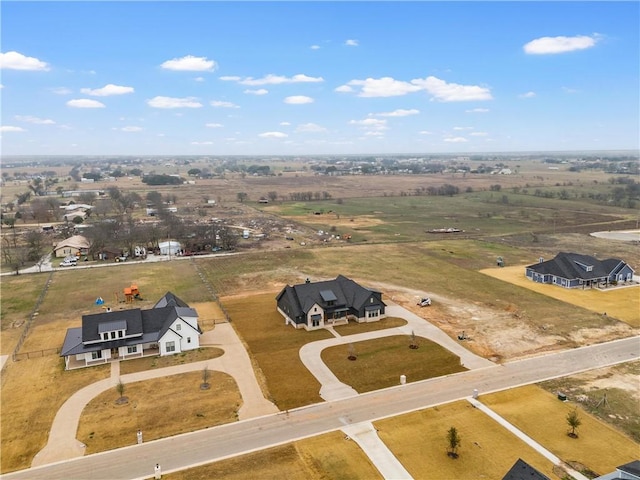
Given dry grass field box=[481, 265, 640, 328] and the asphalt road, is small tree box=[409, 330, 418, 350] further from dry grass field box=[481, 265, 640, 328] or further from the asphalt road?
dry grass field box=[481, 265, 640, 328]

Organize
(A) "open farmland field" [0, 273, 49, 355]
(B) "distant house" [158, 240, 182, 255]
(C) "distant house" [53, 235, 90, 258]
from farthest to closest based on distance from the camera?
(B) "distant house" [158, 240, 182, 255]
(C) "distant house" [53, 235, 90, 258]
(A) "open farmland field" [0, 273, 49, 355]

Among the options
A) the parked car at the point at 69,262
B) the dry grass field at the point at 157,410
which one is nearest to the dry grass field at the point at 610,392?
the dry grass field at the point at 157,410

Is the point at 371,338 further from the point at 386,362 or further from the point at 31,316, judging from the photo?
the point at 31,316

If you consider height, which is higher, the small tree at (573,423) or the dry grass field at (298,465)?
the small tree at (573,423)

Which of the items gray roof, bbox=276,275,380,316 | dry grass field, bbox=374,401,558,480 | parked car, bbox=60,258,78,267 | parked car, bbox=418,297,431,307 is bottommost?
dry grass field, bbox=374,401,558,480

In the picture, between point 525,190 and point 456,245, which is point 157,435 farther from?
point 525,190

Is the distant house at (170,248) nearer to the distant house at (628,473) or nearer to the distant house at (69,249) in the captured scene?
the distant house at (69,249)

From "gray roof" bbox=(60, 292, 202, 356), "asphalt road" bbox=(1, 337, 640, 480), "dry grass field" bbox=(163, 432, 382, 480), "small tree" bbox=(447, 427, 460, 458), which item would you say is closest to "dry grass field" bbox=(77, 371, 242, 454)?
Answer: "asphalt road" bbox=(1, 337, 640, 480)
